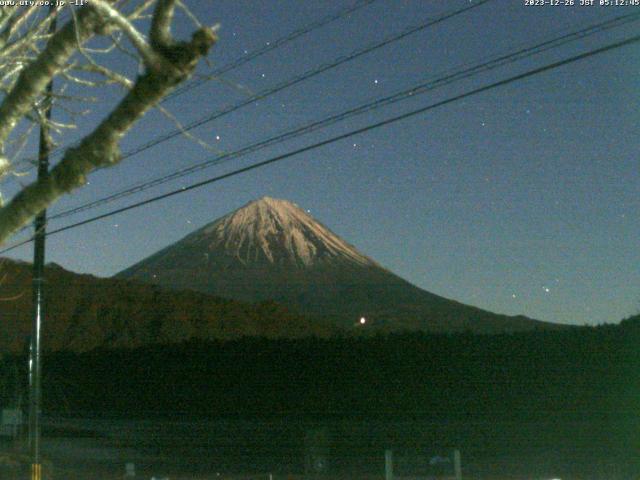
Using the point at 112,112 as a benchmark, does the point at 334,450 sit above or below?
below

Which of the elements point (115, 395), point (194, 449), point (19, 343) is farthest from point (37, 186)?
point (19, 343)

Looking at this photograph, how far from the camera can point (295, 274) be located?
138 meters

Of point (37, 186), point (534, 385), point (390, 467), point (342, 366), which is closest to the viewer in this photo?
point (37, 186)

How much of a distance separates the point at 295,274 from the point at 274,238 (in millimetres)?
15337

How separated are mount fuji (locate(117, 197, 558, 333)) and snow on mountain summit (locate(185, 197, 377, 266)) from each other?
5.8 inches

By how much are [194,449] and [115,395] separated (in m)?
15.6

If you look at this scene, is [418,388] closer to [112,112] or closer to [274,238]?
[112,112]

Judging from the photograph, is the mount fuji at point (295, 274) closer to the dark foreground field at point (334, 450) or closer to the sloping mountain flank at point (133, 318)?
the sloping mountain flank at point (133, 318)

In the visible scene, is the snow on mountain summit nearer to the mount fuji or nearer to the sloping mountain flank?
the mount fuji

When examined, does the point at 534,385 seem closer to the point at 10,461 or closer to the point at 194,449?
the point at 194,449

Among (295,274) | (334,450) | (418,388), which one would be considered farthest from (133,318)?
(295,274)

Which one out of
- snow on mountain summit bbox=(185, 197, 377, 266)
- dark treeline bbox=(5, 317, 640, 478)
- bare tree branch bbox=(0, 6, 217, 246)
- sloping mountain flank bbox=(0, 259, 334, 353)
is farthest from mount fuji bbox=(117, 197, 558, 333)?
bare tree branch bbox=(0, 6, 217, 246)

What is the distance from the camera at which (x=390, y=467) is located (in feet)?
58.6

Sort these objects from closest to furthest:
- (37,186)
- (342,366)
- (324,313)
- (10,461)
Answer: (37,186)
(10,461)
(342,366)
(324,313)
